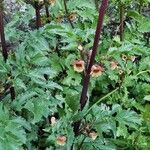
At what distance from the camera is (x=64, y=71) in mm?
3684

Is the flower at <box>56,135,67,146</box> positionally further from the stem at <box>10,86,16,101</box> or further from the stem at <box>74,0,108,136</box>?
the stem at <box>10,86,16,101</box>

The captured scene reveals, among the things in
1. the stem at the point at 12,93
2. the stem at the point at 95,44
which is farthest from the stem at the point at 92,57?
the stem at the point at 12,93

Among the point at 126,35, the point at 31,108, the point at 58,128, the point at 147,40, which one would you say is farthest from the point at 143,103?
the point at 31,108

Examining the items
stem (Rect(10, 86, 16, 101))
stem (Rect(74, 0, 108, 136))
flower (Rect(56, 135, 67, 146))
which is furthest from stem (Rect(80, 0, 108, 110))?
stem (Rect(10, 86, 16, 101))

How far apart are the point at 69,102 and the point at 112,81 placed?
1.02 m

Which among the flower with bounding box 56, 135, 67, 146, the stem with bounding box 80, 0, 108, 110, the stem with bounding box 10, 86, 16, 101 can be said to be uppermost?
the stem with bounding box 80, 0, 108, 110

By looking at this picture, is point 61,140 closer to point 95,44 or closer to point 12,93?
Result: point 12,93

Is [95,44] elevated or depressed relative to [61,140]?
elevated

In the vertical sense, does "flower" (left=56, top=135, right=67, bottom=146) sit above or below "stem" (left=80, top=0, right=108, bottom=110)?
below

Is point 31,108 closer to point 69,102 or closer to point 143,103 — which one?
point 69,102

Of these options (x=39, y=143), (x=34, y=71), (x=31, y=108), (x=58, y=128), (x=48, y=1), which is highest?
(x=48, y=1)

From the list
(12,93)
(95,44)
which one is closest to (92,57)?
(95,44)

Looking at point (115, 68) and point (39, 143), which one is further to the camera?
point (115, 68)

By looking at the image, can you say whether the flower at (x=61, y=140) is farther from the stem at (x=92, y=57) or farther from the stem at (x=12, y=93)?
the stem at (x=12, y=93)
